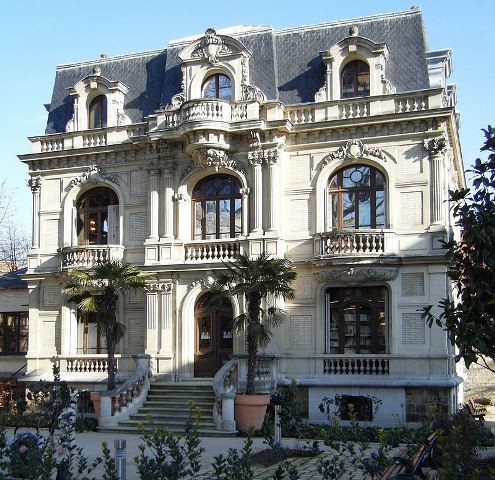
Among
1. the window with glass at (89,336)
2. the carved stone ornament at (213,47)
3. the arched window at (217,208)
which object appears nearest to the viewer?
the arched window at (217,208)

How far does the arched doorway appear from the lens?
24594 millimetres

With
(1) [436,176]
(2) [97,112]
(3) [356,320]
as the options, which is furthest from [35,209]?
(1) [436,176]

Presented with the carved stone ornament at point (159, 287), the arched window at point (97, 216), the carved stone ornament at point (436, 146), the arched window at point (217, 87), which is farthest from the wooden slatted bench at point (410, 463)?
the arched window at point (97, 216)

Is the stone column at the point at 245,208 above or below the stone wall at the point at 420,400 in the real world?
above

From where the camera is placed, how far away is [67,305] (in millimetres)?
26203

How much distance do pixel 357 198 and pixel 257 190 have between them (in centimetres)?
298

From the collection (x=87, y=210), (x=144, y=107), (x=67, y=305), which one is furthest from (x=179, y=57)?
(x=67, y=305)

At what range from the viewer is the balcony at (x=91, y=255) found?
25.4 meters

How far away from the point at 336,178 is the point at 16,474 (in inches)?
633

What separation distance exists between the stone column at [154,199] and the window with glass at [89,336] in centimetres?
341

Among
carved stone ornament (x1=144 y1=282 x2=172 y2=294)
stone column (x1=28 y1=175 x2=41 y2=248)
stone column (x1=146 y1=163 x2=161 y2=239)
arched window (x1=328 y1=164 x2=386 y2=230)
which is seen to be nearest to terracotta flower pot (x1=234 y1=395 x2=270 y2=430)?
carved stone ornament (x1=144 y1=282 x2=172 y2=294)

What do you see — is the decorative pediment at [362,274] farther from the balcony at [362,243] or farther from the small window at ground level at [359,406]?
the small window at ground level at [359,406]

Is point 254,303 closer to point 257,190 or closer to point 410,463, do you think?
point 257,190

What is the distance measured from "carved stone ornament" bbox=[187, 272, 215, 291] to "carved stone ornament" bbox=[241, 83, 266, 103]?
5492mm
